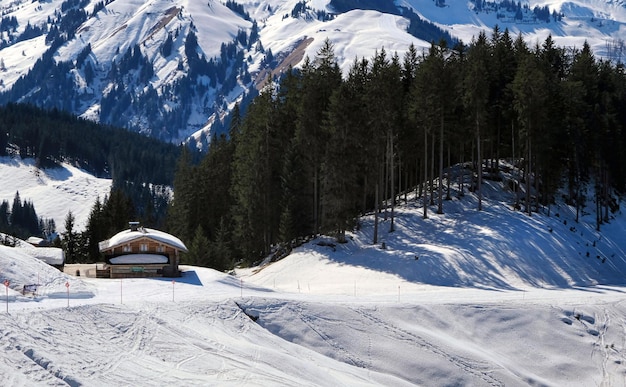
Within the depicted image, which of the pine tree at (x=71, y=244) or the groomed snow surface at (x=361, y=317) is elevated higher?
the groomed snow surface at (x=361, y=317)

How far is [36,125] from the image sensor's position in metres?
171

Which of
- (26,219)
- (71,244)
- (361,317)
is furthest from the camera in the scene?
(26,219)

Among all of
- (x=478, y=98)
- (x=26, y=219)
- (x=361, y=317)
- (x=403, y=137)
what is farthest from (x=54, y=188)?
(x=361, y=317)

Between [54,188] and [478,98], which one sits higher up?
[478,98]

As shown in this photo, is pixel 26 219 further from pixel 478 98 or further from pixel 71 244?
pixel 478 98

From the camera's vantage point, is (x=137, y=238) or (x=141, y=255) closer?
(x=141, y=255)

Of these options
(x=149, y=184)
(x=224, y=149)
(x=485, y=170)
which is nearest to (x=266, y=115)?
(x=224, y=149)

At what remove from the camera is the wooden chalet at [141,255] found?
2047 inches

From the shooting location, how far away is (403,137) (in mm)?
63250

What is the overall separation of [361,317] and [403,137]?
25952 mm

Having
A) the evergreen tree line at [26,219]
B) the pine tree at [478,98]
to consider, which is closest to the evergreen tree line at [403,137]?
the pine tree at [478,98]

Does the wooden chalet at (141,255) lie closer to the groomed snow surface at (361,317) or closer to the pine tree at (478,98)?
the groomed snow surface at (361,317)

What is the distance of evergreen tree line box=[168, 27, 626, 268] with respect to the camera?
57.7m

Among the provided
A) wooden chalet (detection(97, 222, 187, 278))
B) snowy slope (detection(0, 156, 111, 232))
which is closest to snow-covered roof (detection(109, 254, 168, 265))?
wooden chalet (detection(97, 222, 187, 278))
